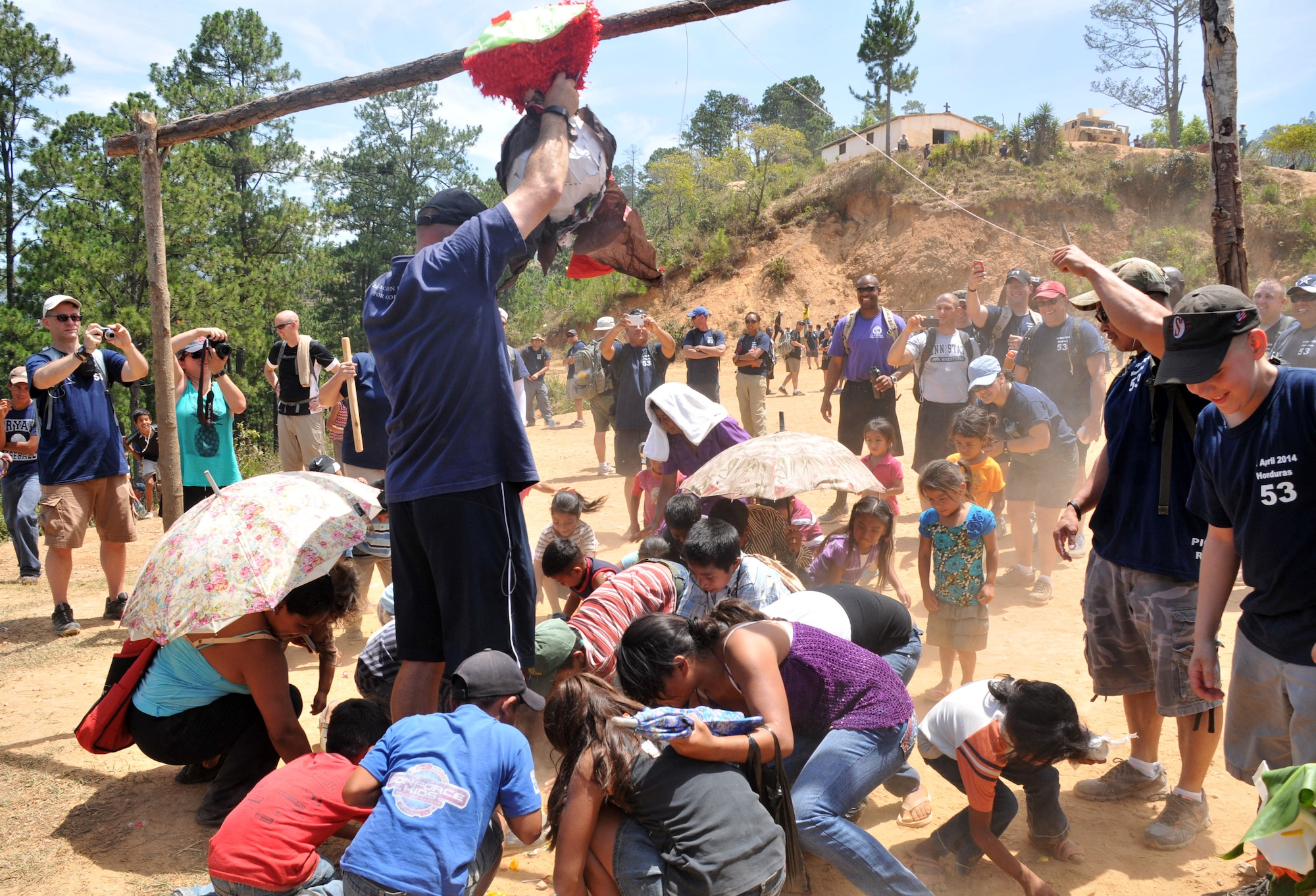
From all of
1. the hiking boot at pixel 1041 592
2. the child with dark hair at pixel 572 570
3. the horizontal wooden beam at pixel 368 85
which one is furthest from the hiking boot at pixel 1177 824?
the horizontal wooden beam at pixel 368 85

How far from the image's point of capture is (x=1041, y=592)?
6055mm

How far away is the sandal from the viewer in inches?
125

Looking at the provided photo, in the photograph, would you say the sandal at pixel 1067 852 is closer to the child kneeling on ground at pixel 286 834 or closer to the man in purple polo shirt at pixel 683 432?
the child kneeling on ground at pixel 286 834

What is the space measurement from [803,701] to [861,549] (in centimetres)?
205

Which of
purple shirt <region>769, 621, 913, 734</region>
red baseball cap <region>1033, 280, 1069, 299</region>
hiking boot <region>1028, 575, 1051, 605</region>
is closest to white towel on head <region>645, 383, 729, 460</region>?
hiking boot <region>1028, 575, 1051, 605</region>

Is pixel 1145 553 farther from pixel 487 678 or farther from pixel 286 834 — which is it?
pixel 286 834

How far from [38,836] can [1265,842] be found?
4.25 meters

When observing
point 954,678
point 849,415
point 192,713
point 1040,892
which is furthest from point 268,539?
point 849,415

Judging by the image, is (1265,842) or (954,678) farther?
(954,678)

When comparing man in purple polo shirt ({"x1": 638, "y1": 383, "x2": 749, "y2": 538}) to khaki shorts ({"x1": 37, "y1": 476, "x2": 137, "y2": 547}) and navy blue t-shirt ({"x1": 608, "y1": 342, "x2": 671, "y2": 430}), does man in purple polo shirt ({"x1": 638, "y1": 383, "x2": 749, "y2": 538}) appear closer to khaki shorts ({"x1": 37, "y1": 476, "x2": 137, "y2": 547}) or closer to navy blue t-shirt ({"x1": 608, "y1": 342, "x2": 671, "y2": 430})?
navy blue t-shirt ({"x1": 608, "y1": 342, "x2": 671, "y2": 430})

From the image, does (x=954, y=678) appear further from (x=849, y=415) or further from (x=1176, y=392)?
(x=849, y=415)

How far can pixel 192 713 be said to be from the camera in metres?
3.60

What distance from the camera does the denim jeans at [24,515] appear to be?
7.67 metres

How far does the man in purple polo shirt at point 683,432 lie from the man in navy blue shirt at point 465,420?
3358mm
